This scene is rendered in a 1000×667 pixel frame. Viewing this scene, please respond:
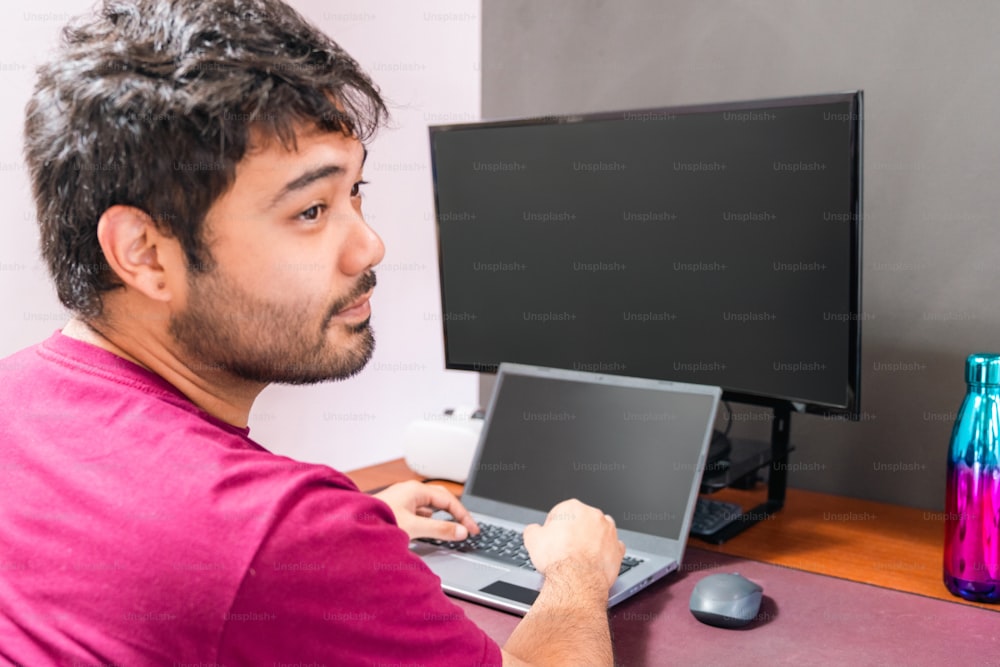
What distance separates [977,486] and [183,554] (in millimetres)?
833

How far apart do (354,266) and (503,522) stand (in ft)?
1.68

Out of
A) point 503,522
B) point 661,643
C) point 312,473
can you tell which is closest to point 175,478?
point 312,473

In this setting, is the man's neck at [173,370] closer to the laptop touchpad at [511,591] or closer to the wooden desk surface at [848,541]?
the laptop touchpad at [511,591]

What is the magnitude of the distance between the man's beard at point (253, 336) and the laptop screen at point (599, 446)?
460 mm

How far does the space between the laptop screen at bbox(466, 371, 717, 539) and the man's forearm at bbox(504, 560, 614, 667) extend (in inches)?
8.2

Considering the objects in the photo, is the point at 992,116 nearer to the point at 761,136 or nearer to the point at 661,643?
the point at 761,136

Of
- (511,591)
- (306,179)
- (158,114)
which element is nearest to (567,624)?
(511,591)

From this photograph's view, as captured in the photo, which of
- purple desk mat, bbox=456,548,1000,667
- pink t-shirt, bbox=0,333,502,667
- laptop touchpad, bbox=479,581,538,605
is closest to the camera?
pink t-shirt, bbox=0,333,502,667

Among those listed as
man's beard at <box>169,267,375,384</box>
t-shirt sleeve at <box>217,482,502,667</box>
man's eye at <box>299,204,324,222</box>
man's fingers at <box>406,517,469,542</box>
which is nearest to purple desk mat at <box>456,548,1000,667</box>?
man's fingers at <box>406,517,469,542</box>

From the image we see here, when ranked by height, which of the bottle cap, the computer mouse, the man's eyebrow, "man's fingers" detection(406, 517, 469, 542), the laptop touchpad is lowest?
the laptop touchpad

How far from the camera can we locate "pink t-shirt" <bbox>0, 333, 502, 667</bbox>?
2.01 ft

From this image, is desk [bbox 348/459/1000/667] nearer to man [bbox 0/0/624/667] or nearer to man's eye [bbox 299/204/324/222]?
man [bbox 0/0/624/667]

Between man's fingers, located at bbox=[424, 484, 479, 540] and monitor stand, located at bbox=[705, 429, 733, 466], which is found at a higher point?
monitor stand, located at bbox=[705, 429, 733, 466]

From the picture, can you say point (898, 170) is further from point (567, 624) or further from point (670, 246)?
point (567, 624)
